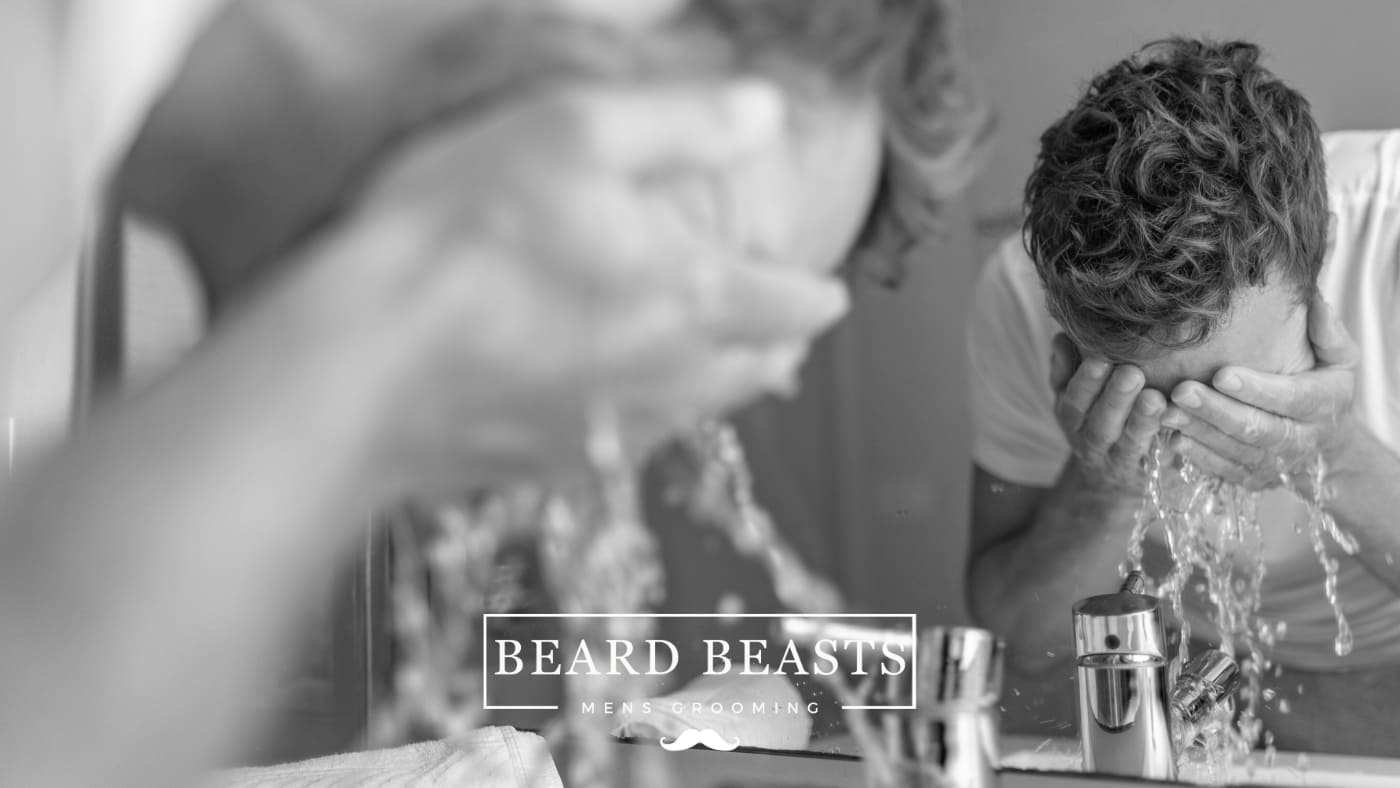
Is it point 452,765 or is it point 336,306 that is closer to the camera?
point 336,306

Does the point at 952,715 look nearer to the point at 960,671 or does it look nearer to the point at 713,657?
the point at 960,671

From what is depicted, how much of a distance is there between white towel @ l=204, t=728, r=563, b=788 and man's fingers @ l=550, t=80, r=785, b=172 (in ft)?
1.11

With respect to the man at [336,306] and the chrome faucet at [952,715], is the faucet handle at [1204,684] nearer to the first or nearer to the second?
the chrome faucet at [952,715]

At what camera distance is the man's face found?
590mm

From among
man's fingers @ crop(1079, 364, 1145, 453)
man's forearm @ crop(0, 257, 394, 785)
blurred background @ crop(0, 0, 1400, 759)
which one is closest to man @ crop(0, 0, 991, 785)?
man's forearm @ crop(0, 257, 394, 785)

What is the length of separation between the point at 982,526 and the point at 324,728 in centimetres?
35

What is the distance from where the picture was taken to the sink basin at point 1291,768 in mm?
580

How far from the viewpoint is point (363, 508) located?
1.47ft

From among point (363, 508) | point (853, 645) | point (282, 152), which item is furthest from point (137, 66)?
point (853, 645)

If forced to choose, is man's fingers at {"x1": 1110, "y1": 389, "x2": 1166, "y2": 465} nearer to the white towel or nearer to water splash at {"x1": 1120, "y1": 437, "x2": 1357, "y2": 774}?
water splash at {"x1": 1120, "y1": 437, "x2": 1357, "y2": 774}

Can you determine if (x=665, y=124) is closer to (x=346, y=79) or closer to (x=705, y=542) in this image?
(x=346, y=79)

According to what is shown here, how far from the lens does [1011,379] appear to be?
64 centimetres

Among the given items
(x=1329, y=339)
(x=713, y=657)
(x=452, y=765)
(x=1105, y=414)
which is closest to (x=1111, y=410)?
(x=1105, y=414)

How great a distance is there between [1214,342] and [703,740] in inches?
12.6
